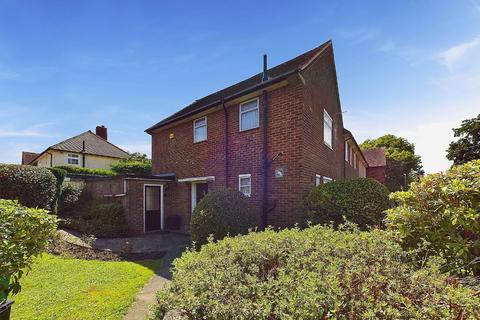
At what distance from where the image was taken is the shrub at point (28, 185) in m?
10.8

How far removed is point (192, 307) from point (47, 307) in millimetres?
4027

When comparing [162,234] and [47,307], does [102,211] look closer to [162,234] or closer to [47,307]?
[162,234]

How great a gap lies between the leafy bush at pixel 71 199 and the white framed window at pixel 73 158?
51.7ft

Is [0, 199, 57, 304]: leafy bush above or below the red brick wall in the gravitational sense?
below

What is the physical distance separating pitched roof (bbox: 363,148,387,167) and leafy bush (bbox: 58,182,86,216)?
1217 inches

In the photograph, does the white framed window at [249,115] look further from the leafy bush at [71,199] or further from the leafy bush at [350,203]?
the leafy bush at [71,199]

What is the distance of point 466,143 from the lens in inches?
935

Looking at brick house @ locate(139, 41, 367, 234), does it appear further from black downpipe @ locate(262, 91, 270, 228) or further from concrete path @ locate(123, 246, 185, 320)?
concrete path @ locate(123, 246, 185, 320)

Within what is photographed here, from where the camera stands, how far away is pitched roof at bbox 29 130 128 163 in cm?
2773

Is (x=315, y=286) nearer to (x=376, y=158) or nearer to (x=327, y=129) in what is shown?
(x=327, y=129)

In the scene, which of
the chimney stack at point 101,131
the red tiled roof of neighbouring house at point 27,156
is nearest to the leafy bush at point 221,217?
the chimney stack at point 101,131

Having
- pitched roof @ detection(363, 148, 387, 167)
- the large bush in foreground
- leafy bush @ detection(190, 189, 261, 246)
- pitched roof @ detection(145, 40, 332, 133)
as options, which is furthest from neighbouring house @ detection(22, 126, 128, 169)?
pitched roof @ detection(363, 148, 387, 167)

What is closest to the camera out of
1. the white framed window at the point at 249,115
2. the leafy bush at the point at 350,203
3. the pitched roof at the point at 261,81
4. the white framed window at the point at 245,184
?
the leafy bush at the point at 350,203

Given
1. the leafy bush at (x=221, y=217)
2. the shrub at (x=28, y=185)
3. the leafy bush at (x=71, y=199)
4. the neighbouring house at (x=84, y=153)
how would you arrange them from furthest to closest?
the neighbouring house at (x=84, y=153)
the leafy bush at (x=71, y=199)
the shrub at (x=28, y=185)
the leafy bush at (x=221, y=217)
